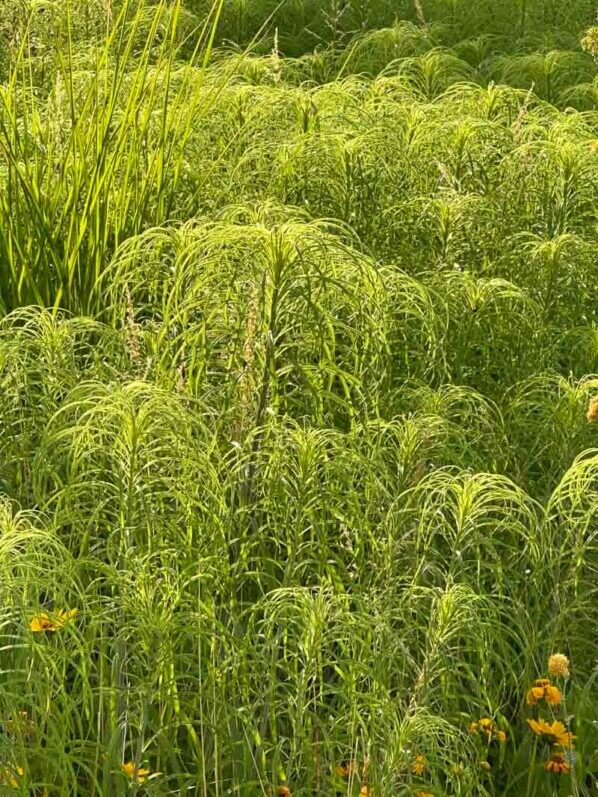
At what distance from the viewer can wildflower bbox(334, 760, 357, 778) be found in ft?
6.64

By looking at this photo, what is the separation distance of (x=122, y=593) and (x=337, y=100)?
9.52 feet

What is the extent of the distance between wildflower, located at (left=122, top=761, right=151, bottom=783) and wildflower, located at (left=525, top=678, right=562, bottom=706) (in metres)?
0.63

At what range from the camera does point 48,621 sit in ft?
6.95

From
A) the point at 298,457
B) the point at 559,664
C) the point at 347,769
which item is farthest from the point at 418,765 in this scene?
the point at 298,457

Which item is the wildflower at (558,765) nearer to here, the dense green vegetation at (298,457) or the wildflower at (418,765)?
the dense green vegetation at (298,457)

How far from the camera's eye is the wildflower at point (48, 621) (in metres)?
2.02

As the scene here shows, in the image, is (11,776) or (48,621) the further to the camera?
(48,621)

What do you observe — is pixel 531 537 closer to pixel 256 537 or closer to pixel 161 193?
pixel 256 537

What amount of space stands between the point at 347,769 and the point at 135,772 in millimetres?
367

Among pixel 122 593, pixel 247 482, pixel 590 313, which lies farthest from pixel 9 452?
pixel 590 313

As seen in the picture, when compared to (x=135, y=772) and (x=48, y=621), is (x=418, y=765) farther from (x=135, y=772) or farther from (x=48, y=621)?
(x=48, y=621)

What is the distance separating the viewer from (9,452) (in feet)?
8.71

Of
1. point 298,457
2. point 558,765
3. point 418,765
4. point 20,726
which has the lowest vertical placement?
point 558,765

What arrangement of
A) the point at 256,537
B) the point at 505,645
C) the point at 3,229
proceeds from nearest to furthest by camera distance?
the point at 505,645, the point at 256,537, the point at 3,229
